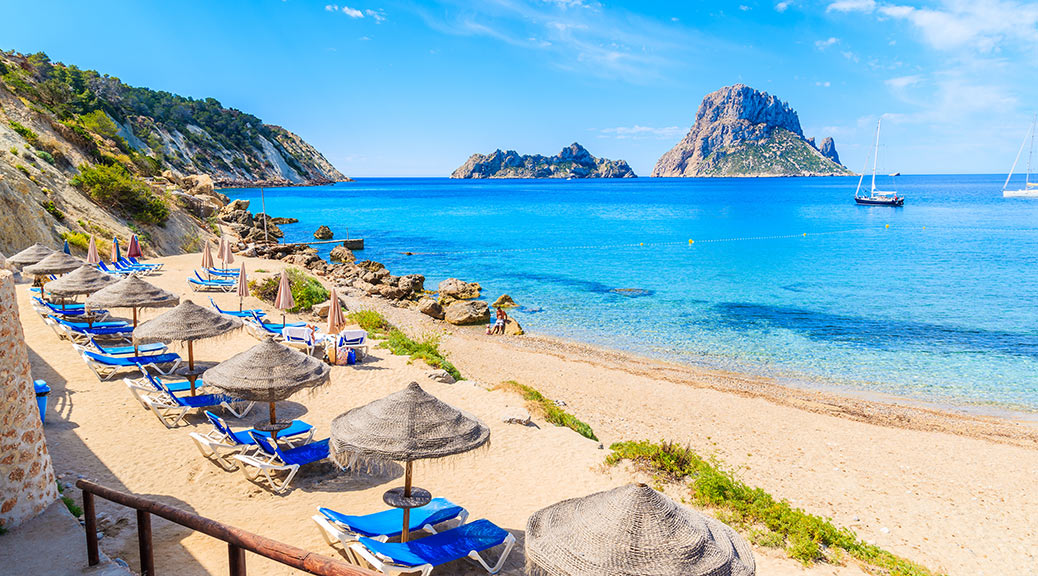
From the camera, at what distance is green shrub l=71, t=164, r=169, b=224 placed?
31062 millimetres

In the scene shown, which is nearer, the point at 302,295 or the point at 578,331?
the point at 302,295

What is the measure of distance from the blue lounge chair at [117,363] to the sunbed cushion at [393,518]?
7810mm

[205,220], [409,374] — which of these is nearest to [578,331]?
[409,374]

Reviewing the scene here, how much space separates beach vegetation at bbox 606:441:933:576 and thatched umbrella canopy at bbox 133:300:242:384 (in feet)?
25.8

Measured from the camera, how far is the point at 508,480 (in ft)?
31.0

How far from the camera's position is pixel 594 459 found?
34.1ft

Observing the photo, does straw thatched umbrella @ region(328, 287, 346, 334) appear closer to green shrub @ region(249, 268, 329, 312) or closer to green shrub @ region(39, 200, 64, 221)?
green shrub @ region(249, 268, 329, 312)

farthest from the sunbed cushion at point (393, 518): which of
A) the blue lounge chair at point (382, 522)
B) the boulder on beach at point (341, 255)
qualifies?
the boulder on beach at point (341, 255)

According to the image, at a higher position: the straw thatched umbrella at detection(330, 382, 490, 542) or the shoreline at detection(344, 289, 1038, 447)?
the straw thatched umbrella at detection(330, 382, 490, 542)

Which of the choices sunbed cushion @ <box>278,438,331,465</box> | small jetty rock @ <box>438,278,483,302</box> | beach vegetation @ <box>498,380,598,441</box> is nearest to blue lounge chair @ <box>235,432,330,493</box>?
sunbed cushion @ <box>278,438,331,465</box>

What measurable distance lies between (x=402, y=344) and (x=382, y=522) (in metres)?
10.2

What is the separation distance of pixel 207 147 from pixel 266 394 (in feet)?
419

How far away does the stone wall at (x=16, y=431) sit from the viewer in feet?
19.5

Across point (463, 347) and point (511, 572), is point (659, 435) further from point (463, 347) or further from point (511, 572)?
point (463, 347)
